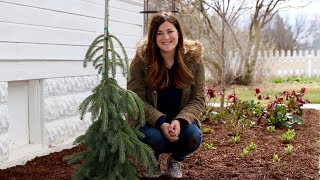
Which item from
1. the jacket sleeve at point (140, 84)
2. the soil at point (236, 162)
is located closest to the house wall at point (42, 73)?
the soil at point (236, 162)

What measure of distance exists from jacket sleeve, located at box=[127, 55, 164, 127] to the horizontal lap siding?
1.12 metres

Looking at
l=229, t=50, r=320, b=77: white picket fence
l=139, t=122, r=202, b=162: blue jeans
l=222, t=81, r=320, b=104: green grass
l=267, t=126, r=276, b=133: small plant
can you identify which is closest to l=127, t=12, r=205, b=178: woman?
l=139, t=122, r=202, b=162: blue jeans

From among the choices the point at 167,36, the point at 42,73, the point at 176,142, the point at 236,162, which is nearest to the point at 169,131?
the point at 176,142

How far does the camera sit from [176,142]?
149 inches

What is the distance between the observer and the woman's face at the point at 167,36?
3752 mm

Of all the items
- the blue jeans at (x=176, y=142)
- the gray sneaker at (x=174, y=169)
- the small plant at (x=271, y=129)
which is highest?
the blue jeans at (x=176, y=142)

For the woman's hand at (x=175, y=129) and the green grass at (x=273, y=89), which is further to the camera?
the green grass at (x=273, y=89)

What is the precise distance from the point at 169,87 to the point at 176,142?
1.46 ft

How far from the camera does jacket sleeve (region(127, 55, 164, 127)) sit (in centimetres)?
370

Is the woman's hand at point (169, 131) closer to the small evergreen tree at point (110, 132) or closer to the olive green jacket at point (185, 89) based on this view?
the olive green jacket at point (185, 89)

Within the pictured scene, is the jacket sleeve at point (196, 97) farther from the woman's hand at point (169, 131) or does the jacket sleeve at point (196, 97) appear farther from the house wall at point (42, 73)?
the house wall at point (42, 73)

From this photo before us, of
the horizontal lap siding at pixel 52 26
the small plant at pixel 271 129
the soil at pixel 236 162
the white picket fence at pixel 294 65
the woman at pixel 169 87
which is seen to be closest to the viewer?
the woman at pixel 169 87

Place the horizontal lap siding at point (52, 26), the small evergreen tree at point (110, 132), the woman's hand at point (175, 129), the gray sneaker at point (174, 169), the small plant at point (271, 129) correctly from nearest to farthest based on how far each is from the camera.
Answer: the small evergreen tree at point (110, 132), the woman's hand at point (175, 129), the gray sneaker at point (174, 169), the horizontal lap siding at point (52, 26), the small plant at point (271, 129)

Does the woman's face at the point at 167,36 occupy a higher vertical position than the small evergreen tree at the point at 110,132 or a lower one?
higher
